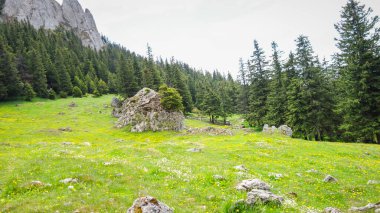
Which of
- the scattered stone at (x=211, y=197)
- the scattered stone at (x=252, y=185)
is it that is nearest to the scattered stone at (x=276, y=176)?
the scattered stone at (x=252, y=185)

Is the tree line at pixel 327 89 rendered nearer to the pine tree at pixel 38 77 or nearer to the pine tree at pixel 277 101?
the pine tree at pixel 277 101

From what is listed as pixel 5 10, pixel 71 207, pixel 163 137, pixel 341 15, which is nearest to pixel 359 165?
pixel 71 207

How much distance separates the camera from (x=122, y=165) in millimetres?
18766

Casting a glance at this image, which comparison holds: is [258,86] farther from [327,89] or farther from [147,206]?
[147,206]

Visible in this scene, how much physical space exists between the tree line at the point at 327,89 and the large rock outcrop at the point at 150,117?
77.9ft

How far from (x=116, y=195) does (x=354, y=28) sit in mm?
44566

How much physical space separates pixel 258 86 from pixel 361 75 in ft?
102

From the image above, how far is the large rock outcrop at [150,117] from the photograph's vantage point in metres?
55.8

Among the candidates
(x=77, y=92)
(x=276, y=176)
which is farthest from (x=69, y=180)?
(x=77, y=92)

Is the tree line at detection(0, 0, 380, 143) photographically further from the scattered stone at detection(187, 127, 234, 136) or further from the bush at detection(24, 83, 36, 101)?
the scattered stone at detection(187, 127, 234, 136)

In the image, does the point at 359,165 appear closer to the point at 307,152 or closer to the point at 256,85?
the point at 307,152

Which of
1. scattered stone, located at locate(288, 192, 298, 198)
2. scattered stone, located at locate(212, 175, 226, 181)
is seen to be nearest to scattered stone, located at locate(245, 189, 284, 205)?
scattered stone, located at locate(288, 192, 298, 198)

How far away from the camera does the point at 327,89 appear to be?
49.8 m

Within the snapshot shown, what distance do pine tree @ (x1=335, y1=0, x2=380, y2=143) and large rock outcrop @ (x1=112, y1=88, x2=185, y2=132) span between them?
3411cm
